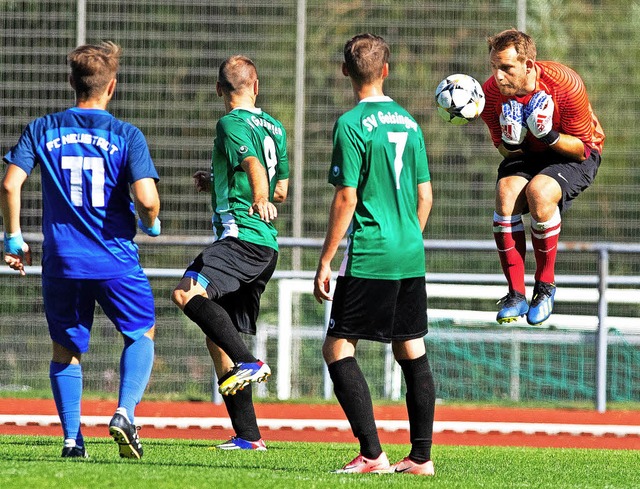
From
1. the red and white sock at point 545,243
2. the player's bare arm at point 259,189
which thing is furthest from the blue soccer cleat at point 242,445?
the red and white sock at point 545,243

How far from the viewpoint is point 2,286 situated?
13.4 metres

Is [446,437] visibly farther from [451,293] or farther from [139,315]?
[139,315]

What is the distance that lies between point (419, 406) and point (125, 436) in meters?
1.51

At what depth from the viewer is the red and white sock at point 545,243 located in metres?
7.70

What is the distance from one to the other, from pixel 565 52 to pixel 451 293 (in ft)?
10.3

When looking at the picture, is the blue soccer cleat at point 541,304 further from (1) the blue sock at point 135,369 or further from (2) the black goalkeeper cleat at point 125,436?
(2) the black goalkeeper cleat at point 125,436

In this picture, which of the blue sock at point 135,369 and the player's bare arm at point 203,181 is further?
the player's bare arm at point 203,181

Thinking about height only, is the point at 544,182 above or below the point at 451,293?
above

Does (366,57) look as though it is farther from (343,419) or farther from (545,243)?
(343,419)

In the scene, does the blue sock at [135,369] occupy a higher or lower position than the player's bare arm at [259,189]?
lower

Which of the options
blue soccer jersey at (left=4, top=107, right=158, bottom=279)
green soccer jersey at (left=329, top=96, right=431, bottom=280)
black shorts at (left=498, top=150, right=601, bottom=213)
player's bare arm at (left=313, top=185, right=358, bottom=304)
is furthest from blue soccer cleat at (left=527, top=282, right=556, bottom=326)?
blue soccer jersey at (left=4, top=107, right=158, bottom=279)

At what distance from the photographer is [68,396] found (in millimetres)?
6848

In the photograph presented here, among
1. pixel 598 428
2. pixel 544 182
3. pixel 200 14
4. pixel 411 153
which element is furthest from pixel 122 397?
pixel 200 14

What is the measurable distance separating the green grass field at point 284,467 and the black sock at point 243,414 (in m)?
0.19
